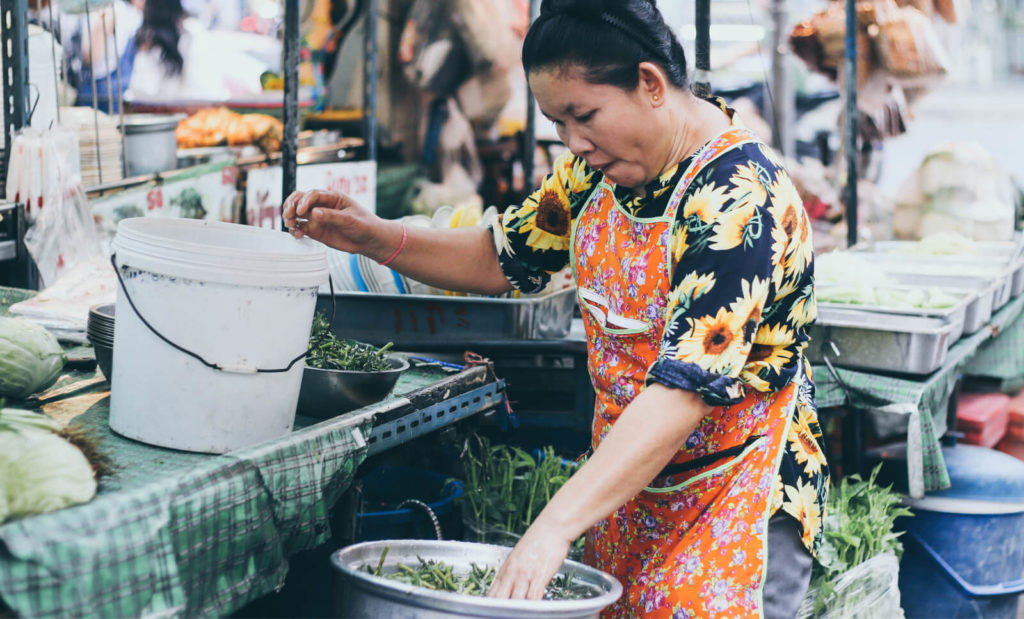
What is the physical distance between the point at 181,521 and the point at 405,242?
0.90 meters

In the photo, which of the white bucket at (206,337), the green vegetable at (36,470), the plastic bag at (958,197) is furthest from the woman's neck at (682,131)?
the plastic bag at (958,197)

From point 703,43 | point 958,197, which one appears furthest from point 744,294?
point 958,197

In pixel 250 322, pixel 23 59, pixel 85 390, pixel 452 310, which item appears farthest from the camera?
pixel 23 59

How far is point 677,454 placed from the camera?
192cm

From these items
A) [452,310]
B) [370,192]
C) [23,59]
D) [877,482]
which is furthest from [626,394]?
[370,192]

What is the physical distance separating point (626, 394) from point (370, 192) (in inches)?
122

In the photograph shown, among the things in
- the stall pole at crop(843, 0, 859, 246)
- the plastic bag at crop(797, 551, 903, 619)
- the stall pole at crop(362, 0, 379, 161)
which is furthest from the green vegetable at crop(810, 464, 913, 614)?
the stall pole at crop(362, 0, 379, 161)

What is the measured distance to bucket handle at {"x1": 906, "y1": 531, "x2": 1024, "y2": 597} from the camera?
10.8 ft

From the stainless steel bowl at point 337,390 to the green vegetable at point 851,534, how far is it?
1363mm

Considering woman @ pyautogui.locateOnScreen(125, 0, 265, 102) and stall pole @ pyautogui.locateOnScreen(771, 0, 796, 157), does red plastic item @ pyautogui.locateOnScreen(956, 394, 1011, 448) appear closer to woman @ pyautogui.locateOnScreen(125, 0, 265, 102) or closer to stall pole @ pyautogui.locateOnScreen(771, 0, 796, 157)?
stall pole @ pyautogui.locateOnScreen(771, 0, 796, 157)

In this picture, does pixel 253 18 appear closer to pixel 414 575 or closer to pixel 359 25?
pixel 359 25

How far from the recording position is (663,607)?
1.86 m

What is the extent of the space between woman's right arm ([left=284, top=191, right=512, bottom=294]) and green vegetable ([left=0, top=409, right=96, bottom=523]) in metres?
0.70

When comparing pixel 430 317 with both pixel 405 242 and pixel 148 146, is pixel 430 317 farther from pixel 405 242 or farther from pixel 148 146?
pixel 148 146
